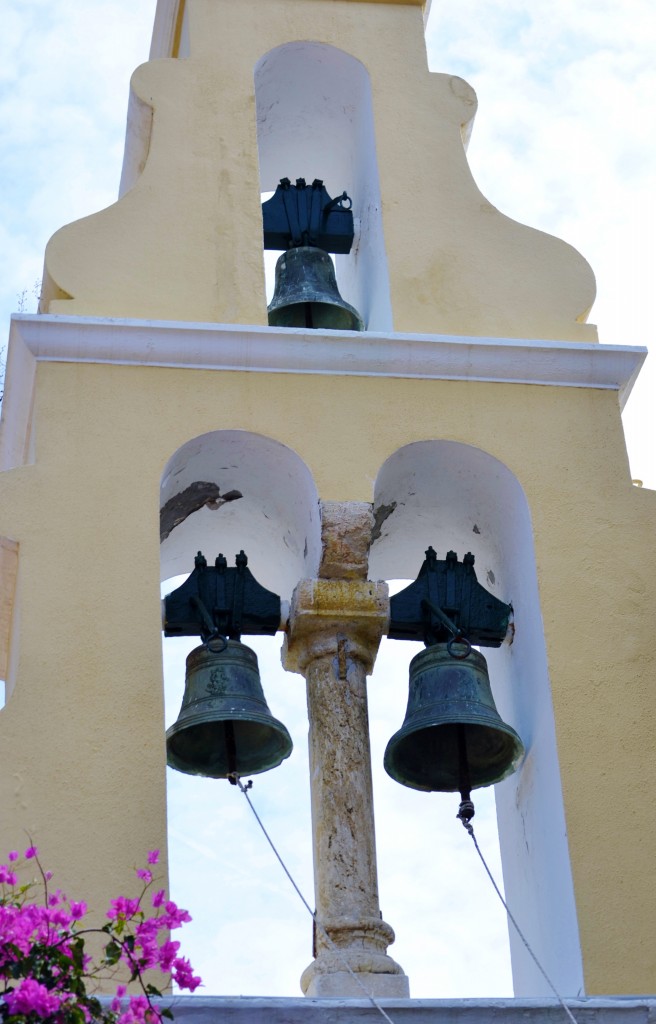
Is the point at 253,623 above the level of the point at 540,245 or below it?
below

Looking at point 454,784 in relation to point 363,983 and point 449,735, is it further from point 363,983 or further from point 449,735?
point 363,983

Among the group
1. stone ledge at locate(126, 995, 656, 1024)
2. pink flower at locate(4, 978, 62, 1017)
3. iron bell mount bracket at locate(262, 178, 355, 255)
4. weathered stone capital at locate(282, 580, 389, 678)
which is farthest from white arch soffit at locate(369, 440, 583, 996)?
pink flower at locate(4, 978, 62, 1017)

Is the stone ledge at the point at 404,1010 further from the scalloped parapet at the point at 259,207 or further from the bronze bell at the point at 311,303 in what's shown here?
the bronze bell at the point at 311,303

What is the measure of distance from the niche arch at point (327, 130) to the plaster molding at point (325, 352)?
78cm

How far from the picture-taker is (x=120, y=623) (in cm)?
676

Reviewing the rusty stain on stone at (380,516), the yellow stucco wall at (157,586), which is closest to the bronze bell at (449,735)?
the yellow stucco wall at (157,586)

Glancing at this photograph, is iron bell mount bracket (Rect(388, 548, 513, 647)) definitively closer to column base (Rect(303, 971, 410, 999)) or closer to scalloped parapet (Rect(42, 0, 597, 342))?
scalloped parapet (Rect(42, 0, 597, 342))

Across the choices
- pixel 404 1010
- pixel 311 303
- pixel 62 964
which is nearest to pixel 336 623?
pixel 311 303

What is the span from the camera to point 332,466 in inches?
287

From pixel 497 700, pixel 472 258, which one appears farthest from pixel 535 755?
pixel 472 258

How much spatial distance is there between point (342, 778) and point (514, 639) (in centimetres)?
92

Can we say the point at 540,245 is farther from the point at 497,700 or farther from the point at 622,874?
the point at 622,874

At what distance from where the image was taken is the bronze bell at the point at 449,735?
6.94 meters

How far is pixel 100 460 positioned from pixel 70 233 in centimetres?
107
